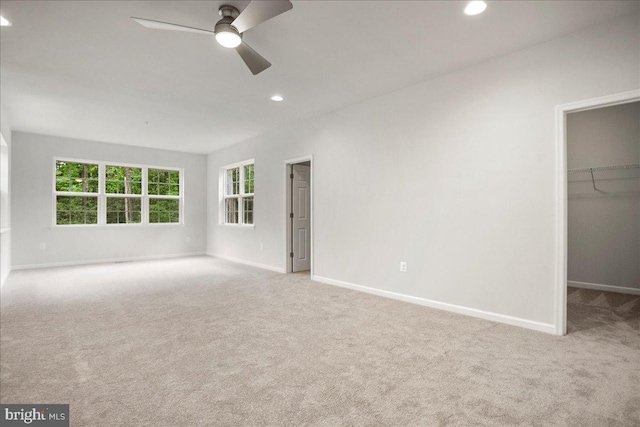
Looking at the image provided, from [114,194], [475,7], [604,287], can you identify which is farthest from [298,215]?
[604,287]

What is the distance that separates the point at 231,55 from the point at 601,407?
12.5 feet

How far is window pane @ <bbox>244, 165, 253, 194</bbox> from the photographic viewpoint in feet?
23.5

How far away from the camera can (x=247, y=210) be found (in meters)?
7.27

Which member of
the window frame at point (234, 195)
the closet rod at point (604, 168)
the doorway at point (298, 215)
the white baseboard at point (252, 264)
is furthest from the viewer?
the window frame at point (234, 195)

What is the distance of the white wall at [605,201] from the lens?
14.5 feet

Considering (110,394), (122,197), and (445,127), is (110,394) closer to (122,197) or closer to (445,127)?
(445,127)

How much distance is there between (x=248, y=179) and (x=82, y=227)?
11.8 ft

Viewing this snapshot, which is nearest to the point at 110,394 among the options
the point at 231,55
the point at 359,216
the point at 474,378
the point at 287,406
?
the point at 287,406

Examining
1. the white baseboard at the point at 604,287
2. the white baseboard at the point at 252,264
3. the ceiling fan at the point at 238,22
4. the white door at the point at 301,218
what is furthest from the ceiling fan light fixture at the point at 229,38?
the white baseboard at the point at 604,287

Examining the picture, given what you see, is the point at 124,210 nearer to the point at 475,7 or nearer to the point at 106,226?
the point at 106,226

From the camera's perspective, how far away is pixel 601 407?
1.84 m

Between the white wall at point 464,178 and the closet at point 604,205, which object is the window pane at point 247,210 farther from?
the closet at point 604,205

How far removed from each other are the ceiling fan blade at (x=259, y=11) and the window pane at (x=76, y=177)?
20.9ft

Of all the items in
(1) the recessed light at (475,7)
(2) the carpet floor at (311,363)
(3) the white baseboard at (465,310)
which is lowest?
(2) the carpet floor at (311,363)
